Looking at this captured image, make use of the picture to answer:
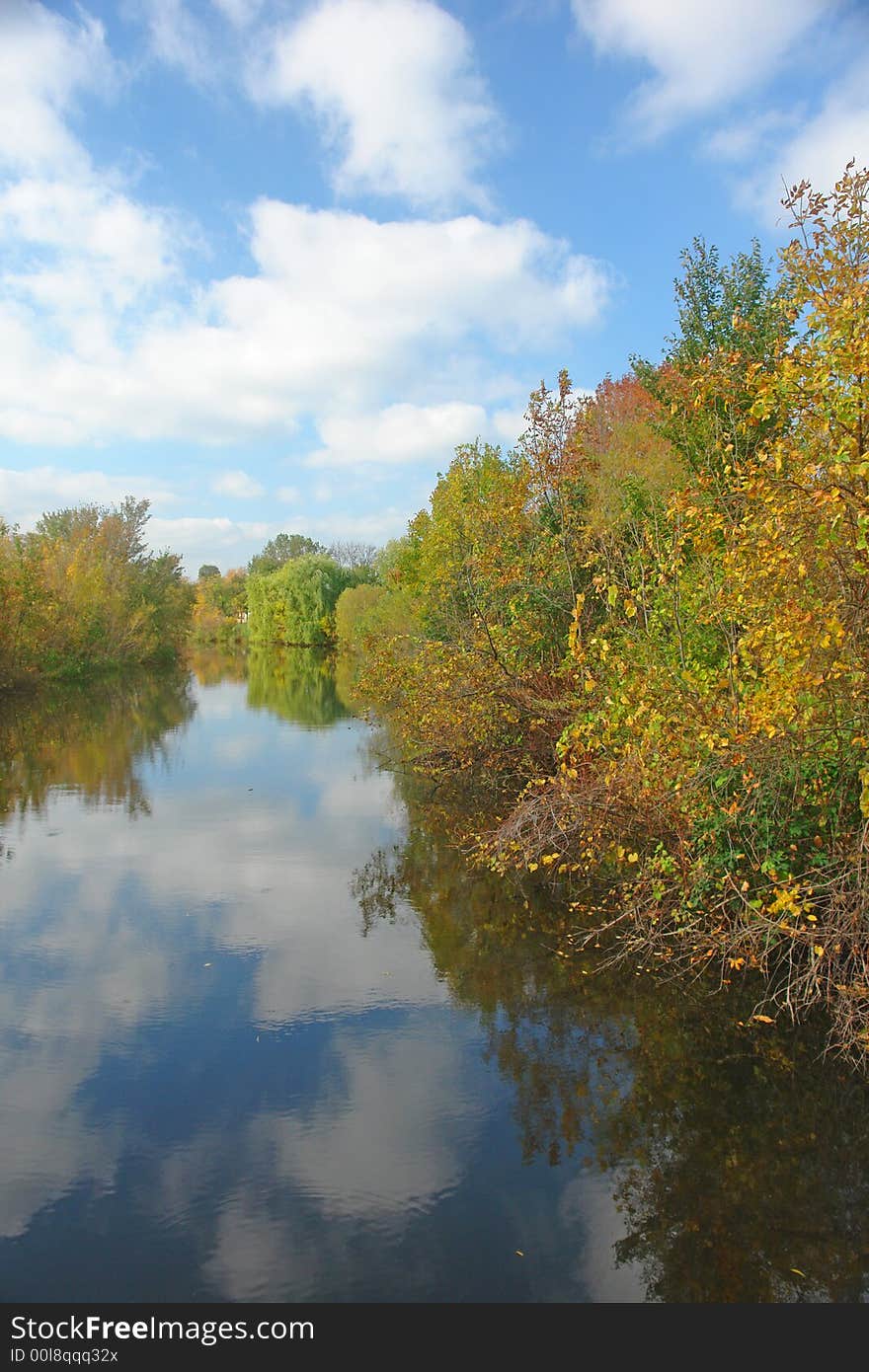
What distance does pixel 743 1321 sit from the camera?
176 inches

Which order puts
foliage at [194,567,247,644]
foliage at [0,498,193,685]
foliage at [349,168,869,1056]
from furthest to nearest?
foliage at [194,567,247,644]
foliage at [0,498,193,685]
foliage at [349,168,869,1056]

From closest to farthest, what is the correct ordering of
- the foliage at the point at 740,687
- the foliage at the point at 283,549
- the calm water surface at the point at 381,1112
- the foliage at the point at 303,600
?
the calm water surface at the point at 381,1112, the foliage at the point at 740,687, the foliage at the point at 303,600, the foliage at the point at 283,549

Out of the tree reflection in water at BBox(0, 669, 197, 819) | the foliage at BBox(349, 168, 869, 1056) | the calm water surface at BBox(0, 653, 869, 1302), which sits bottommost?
the calm water surface at BBox(0, 653, 869, 1302)

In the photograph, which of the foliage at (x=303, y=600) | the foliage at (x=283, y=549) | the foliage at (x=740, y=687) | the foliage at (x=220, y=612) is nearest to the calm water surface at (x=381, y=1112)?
the foliage at (x=740, y=687)

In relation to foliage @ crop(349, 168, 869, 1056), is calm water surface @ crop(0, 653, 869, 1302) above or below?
below

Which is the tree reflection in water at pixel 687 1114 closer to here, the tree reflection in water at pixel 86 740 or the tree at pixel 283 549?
the tree reflection in water at pixel 86 740

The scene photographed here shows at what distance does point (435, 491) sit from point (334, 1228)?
3184 cm

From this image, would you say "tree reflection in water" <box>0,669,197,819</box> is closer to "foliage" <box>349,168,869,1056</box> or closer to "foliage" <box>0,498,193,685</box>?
"foliage" <box>0,498,193,685</box>

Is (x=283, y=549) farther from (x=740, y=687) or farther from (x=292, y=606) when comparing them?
(x=740, y=687)

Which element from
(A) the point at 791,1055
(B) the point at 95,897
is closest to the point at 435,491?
(B) the point at 95,897

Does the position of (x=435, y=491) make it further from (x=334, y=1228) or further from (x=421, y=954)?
(x=334, y=1228)

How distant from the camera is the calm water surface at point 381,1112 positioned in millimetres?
4910

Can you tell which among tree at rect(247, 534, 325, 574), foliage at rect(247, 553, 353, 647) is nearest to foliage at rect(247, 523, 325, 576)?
tree at rect(247, 534, 325, 574)

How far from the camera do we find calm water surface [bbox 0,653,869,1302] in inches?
193
